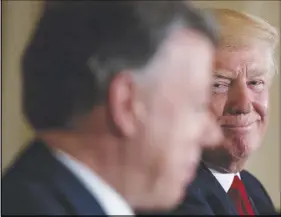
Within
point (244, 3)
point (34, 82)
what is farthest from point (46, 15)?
point (244, 3)

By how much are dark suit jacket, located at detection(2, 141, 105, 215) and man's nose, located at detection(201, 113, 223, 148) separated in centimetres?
16

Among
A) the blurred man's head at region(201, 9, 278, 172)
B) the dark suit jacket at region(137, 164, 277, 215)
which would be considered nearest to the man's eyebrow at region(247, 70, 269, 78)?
the blurred man's head at region(201, 9, 278, 172)

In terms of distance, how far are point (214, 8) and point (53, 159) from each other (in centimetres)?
29

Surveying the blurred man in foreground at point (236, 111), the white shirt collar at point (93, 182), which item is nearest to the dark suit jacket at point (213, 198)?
the blurred man in foreground at point (236, 111)

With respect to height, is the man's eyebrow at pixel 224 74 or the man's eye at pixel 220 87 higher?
the man's eyebrow at pixel 224 74

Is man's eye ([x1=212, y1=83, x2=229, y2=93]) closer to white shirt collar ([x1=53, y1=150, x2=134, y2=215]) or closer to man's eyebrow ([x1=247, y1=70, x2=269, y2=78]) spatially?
man's eyebrow ([x1=247, y1=70, x2=269, y2=78])

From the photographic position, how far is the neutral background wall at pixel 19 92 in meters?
0.60

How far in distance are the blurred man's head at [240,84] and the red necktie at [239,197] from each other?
2 cm

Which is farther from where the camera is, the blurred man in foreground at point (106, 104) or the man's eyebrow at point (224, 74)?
the man's eyebrow at point (224, 74)

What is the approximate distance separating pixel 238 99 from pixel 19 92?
292 mm

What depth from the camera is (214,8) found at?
2.16ft

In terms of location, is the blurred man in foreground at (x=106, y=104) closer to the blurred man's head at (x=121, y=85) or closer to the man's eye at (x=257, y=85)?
the blurred man's head at (x=121, y=85)

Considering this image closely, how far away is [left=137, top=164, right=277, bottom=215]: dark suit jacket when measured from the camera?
0.66 meters

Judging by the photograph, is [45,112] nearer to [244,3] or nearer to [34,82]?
[34,82]
